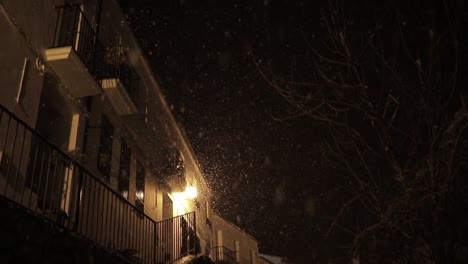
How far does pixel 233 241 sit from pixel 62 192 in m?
22.6

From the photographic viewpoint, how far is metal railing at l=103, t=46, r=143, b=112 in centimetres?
1227

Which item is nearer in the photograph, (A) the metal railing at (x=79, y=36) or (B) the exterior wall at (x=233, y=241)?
(A) the metal railing at (x=79, y=36)

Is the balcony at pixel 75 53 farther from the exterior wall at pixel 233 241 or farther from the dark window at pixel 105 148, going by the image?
the exterior wall at pixel 233 241

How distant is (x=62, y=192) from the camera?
→ 8797mm

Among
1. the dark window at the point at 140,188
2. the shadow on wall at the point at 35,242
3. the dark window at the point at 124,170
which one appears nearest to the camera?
the shadow on wall at the point at 35,242

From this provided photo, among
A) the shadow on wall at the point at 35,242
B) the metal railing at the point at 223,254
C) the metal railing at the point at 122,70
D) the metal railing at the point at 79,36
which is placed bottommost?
the shadow on wall at the point at 35,242

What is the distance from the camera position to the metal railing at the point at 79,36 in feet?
32.1

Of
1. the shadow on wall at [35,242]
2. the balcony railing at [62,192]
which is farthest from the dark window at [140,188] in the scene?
the shadow on wall at [35,242]

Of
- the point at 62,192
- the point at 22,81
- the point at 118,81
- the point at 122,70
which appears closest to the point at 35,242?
the point at 62,192

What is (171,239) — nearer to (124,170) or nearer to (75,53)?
(124,170)

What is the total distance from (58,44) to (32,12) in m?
1.12

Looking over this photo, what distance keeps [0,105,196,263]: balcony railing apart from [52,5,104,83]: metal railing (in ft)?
8.16

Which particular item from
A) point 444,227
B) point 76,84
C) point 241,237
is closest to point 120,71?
point 76,84

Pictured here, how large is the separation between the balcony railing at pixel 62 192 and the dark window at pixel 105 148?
109 cm
